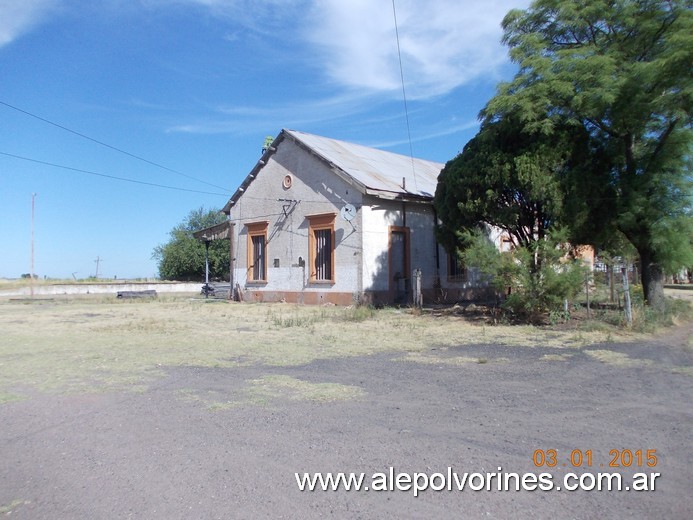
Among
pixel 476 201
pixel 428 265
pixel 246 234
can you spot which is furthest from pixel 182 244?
pixel 476 201

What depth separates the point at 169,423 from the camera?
560 centimetres

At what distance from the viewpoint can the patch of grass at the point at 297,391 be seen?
655 centimetres

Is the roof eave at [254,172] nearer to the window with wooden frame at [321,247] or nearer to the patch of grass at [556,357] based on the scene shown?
the window with wooden frame at [321,247]

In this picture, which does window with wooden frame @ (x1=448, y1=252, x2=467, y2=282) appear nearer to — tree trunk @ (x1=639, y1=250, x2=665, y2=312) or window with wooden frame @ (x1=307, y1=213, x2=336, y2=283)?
window with wooden frame @ (x1=307, y1=213, x2=336, y2=283)

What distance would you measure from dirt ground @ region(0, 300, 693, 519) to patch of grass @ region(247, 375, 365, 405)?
0.12 feet

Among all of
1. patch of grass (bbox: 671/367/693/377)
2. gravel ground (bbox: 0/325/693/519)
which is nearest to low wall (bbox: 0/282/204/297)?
gravel ground (bbox: 0/325/693/519)

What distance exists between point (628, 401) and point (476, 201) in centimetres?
963

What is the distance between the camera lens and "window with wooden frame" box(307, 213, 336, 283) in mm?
21484

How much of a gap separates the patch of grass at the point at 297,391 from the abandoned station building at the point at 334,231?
12.3 m

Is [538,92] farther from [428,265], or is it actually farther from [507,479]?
[507,479]

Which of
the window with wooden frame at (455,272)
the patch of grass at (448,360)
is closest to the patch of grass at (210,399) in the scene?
the patch of grass at (448,360)

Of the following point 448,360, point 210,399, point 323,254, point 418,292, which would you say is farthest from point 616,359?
point 323,254

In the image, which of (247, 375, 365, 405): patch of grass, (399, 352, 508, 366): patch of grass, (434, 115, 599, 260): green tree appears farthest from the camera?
(434, 115, 599, 260): green tree
